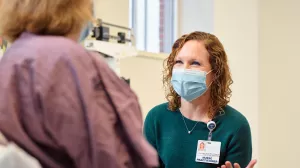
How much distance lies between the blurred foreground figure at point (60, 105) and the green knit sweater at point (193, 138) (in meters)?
0.94

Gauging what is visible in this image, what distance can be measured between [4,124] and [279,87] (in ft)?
9.52

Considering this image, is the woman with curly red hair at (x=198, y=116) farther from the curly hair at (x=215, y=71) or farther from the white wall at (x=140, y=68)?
the white wall at (x=140, y=68)

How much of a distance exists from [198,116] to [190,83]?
15 cm

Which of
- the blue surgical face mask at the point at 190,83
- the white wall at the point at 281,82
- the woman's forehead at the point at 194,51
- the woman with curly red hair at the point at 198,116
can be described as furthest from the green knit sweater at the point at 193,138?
the white wall at the point at 281,82

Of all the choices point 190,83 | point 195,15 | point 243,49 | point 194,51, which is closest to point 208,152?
point 190,83

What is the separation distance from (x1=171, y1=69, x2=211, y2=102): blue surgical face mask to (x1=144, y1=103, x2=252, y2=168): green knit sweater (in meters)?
0.11

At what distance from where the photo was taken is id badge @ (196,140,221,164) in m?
1.72

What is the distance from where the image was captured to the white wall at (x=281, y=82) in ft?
10.9

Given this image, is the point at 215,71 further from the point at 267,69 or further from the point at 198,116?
the point at 267,69

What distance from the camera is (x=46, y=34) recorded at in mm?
880

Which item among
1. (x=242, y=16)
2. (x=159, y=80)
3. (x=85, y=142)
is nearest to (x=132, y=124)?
(x=85, y=142)

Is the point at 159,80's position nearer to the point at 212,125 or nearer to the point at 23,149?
the point at 212,125

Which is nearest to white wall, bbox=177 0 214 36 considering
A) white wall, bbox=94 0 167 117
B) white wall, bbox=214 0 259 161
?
white wall, bbox=214 0 259 161

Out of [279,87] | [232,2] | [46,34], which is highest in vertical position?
[232,2]
